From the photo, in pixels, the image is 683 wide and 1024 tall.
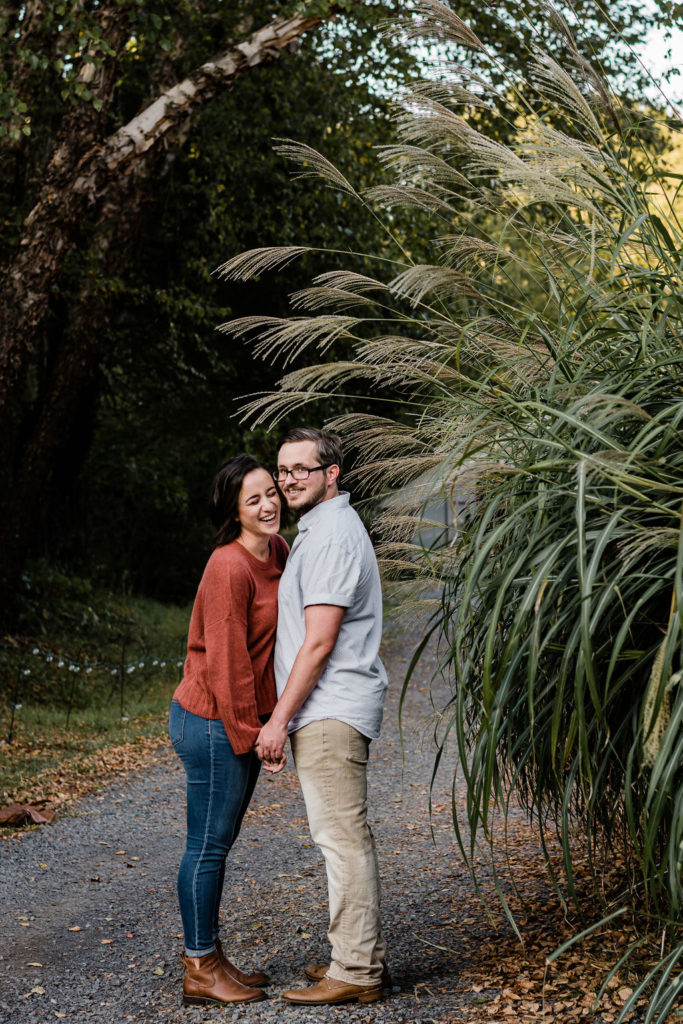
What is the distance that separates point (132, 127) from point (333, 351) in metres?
3.57

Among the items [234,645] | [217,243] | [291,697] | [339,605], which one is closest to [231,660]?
[234,645]

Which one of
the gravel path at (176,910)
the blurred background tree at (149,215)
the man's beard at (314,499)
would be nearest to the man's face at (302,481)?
the man's beard at (314,499)

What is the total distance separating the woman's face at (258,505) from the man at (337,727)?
7.5 inches

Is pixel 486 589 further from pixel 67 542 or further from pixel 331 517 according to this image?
pixel 67 542

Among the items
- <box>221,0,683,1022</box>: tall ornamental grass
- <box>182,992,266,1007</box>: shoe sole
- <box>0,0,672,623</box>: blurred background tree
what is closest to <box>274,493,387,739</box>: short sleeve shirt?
<box>221,0,683,1022</box>: tall ornamental grass

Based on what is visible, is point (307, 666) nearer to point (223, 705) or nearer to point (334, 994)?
point (223, 705)

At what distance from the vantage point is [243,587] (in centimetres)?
314

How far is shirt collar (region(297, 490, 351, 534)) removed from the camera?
123 inches

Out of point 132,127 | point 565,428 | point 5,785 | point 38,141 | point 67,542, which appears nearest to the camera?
point 565,428

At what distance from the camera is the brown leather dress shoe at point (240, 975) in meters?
3.19

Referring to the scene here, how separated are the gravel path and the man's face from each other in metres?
0.95

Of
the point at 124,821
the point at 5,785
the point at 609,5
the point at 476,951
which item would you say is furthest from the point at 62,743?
the point at 609,5

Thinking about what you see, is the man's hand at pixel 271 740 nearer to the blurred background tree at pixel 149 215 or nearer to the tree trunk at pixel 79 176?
the blurred background tree at pixel 149 215

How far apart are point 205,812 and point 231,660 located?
0.50m
